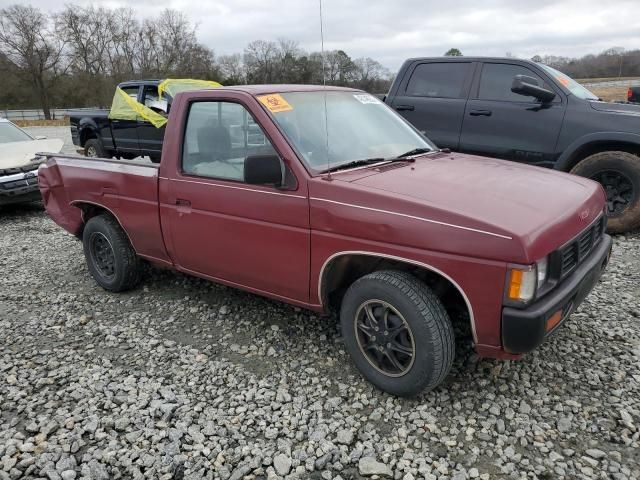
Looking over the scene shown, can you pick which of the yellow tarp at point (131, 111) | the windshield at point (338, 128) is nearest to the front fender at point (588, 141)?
the windshield at point (338, 128)

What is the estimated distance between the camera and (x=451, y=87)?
6398 millimetres

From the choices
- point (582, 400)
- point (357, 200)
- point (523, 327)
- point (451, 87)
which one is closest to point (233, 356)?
point (357, 200)

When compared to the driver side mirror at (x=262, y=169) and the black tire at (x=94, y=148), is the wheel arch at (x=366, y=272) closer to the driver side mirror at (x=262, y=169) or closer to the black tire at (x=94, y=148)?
the driver side mirror at (x=262, y=169)

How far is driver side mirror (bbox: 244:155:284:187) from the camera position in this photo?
287 cm

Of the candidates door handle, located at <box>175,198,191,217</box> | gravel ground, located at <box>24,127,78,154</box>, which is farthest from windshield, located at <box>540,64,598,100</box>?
gravel ground, located at <box>24,127,78,154</box>

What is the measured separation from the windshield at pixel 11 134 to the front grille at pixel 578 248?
30.4 ft

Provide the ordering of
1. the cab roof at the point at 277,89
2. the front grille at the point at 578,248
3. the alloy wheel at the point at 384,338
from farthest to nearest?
the cab roof at the point at 277,89 → the alloy wheel at the point at 384,338 → the front grille at the point at 578,248

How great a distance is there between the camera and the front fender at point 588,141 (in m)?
5.36

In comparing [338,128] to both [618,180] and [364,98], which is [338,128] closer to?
[364,98]

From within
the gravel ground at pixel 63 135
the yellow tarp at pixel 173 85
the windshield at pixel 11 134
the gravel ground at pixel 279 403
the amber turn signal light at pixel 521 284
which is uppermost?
the yellow tarp at pixel 173 85

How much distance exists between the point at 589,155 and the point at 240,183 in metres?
4.46

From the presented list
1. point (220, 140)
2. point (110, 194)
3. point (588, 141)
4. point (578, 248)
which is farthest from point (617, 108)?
point (110, 194)

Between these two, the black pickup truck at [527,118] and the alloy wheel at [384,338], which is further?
the black pickup truck at [527,118]

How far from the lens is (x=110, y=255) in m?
4.61
